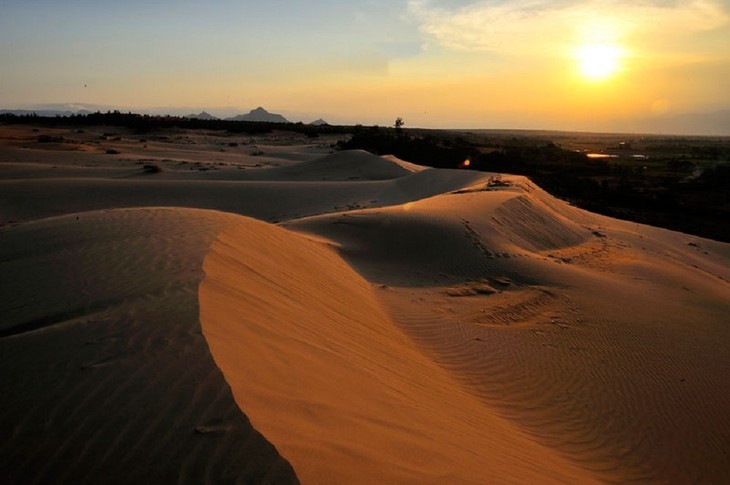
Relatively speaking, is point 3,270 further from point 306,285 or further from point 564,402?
point 564,402

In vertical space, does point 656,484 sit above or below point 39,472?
below

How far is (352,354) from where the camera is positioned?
4469mm

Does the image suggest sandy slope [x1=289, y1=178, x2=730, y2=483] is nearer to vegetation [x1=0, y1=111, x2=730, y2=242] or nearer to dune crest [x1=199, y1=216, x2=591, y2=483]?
dune crest [x1=199, y1=216, x2=591, y2=483]

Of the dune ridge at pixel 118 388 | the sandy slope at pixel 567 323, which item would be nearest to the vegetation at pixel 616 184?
the sandy slope at pixel 567 323

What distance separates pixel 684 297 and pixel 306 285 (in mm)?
7512

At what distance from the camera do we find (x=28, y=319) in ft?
13.0

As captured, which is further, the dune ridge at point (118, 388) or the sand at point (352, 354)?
the sand at point (352, 354)

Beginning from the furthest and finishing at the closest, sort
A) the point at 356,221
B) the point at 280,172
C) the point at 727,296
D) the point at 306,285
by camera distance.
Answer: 1. the point at 280,172
2. the point at 356,221
3. the point at 727,296
4. the point at 306,285

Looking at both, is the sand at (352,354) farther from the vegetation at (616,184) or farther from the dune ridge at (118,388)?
the vegetation at (616,184)

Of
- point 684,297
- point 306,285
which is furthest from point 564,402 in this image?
point 684,297

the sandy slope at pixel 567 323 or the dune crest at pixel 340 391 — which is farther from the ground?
the dune crest at pixel 340 391

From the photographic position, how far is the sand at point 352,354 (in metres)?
2.53

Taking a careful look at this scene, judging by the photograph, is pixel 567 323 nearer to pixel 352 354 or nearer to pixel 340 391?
pixel 352 354

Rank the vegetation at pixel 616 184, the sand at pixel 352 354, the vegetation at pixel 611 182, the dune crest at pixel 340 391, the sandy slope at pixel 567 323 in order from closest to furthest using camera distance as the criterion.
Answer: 1. the sand at pixel 352 354
2. the dune crest at pixel 340 391
3. the sandy slope at pixel 567 323
4. the vegetation at pixel 616 184
5. the vegetation at pixel 611 182
